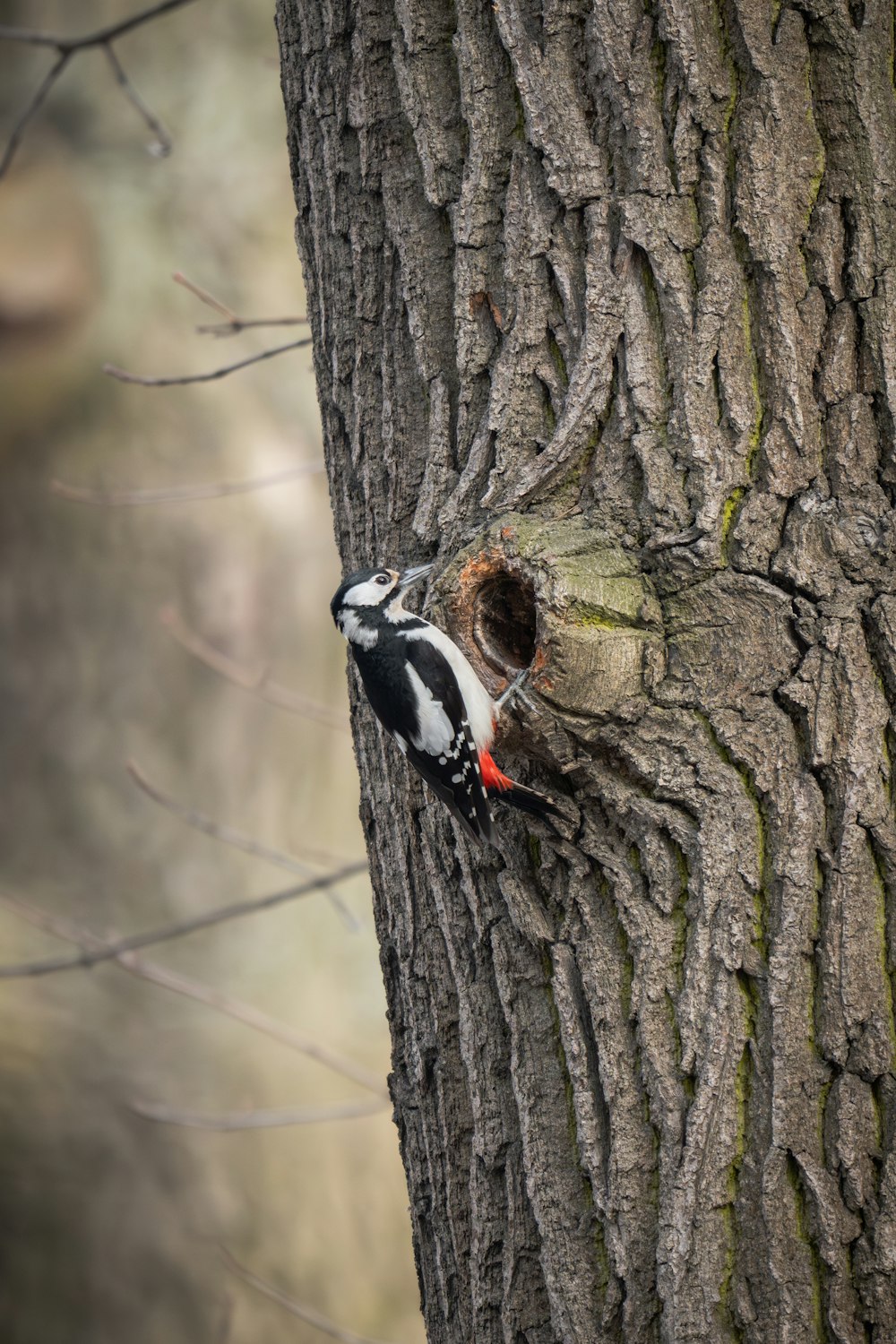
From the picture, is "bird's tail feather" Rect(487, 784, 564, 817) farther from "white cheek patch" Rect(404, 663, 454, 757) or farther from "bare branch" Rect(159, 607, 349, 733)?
"bare branch" Rect(159, 607, 349, 733)

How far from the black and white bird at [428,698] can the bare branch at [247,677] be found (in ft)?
3.09

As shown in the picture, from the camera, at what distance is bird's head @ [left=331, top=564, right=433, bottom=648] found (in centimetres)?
196

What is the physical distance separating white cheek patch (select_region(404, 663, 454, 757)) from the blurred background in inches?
97.4

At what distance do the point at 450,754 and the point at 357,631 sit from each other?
1.84ft

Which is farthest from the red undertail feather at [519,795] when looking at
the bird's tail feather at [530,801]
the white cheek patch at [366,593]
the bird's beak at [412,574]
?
the white cheek patch at [366,593]

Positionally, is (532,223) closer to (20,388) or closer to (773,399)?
(773,399)

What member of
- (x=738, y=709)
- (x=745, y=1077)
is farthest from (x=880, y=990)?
(x=738, y=709)

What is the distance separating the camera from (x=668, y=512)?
1.62m

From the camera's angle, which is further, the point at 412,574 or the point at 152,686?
the point at 152,686

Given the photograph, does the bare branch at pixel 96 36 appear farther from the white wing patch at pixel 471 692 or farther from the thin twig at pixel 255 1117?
the thin twig at pixel 255 1117

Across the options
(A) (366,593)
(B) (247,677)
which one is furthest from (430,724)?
(B) (247,677)

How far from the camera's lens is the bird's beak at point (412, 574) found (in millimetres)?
1843

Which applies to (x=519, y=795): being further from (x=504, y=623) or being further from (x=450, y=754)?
(x=504, y=623)

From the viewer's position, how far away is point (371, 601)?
2152 mm
